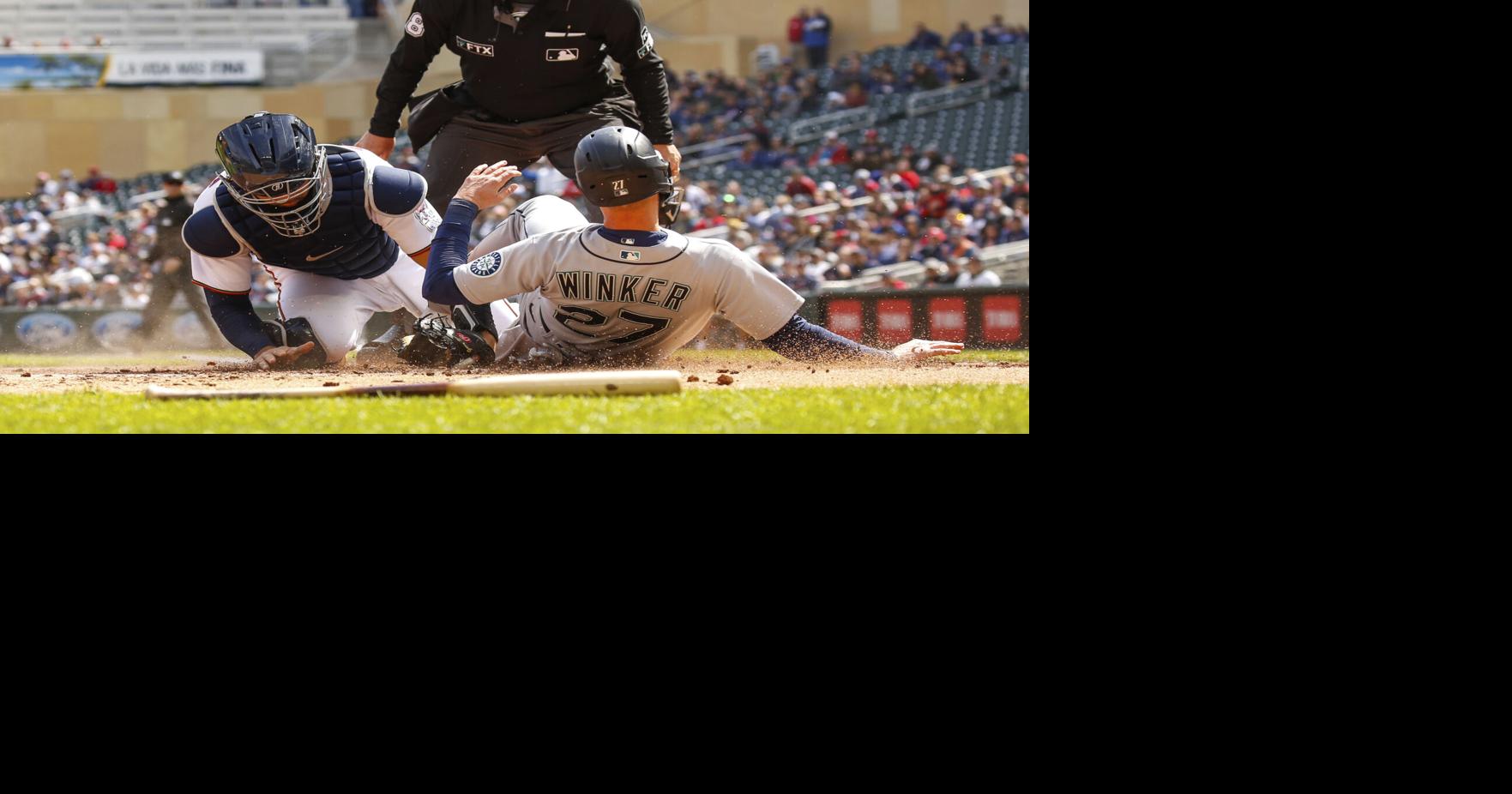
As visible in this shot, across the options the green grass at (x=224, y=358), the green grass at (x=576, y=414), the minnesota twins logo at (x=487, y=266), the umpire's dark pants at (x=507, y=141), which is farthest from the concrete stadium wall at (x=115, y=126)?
the green grass at (x=576, y=414)

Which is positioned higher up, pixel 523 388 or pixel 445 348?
pixel 523 388

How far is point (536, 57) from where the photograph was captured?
5688 mm

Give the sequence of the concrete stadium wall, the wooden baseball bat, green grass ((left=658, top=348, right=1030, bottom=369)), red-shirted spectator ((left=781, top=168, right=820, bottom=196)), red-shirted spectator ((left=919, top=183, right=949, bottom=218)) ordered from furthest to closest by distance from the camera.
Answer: the concrete stadium wall → red-shirted spectator ((left=781, top=168, right=820, bottom=196)) → red-shirted spectator ((left=919, top=183, right=949, bottom=218)) → green grass ((left=658, top=348, right=1030, bottom=369)) → the wooden baseball bat

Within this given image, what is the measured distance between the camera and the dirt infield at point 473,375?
13.7 feet

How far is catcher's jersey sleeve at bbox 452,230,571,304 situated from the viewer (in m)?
4.40

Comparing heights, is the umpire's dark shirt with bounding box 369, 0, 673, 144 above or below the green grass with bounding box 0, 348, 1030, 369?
above

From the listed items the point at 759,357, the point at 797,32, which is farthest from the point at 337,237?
the point at 797,32

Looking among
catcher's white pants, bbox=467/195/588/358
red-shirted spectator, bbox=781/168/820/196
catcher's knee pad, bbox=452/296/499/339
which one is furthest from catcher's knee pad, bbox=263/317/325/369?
red-shirted spectator, bbox=781/168/820/196

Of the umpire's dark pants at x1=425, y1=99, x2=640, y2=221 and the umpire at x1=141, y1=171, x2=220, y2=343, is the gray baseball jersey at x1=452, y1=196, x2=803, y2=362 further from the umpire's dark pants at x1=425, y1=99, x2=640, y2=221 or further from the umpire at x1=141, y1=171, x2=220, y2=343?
the umpire at x1=141, y1=171, x2=220, y2=343

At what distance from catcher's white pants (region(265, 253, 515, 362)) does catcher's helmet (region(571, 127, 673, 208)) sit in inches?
52.6

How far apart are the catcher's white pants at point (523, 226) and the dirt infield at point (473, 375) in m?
0.22

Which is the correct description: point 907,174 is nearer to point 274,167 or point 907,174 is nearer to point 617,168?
point 274,167

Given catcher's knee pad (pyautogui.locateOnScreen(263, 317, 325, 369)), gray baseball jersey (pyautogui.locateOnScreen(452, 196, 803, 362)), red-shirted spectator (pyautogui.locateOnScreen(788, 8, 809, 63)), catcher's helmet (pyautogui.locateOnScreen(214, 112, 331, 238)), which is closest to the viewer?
gray baseball jersey (pyautogui.locateOnScreen(452, 196, 803, 362))

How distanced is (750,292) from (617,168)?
58 cm
